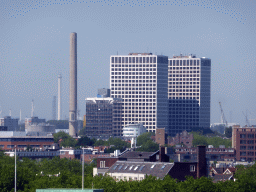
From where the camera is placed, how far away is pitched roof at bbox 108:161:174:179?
441 ft

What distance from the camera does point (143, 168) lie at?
141 meters

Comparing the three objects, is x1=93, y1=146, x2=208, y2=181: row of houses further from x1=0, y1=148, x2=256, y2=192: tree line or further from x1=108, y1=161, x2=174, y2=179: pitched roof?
x1=0, y1=148, x2=256, y2=192: tree line

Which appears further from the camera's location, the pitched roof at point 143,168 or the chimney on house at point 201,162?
the chimney on house at point 201,162

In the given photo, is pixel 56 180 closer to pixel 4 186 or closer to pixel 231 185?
pixel 4 186

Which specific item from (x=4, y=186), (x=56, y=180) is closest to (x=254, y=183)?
(x=56, y=180)

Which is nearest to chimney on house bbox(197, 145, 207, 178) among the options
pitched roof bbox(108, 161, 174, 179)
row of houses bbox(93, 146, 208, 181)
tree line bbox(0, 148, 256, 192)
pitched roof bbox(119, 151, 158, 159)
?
row of houses bbox(93, 146, 208, 181)

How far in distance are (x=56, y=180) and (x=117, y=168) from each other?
106ft

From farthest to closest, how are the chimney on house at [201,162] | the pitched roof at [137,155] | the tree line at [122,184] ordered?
the pitched roof at [137,155], the chimney on house at [201,162], the tree line at [122,184]

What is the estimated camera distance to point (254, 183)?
119 metres

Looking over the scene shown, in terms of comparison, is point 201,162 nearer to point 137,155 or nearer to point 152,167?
point 152,167

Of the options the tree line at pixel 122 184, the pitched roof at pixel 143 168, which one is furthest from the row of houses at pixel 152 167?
the tree line at pixel 122 184

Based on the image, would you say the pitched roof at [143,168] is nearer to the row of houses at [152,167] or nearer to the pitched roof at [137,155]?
the row of houses at [152,167]

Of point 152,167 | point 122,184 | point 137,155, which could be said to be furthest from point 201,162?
point 122,184

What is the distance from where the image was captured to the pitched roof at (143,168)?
134538 millimetres
